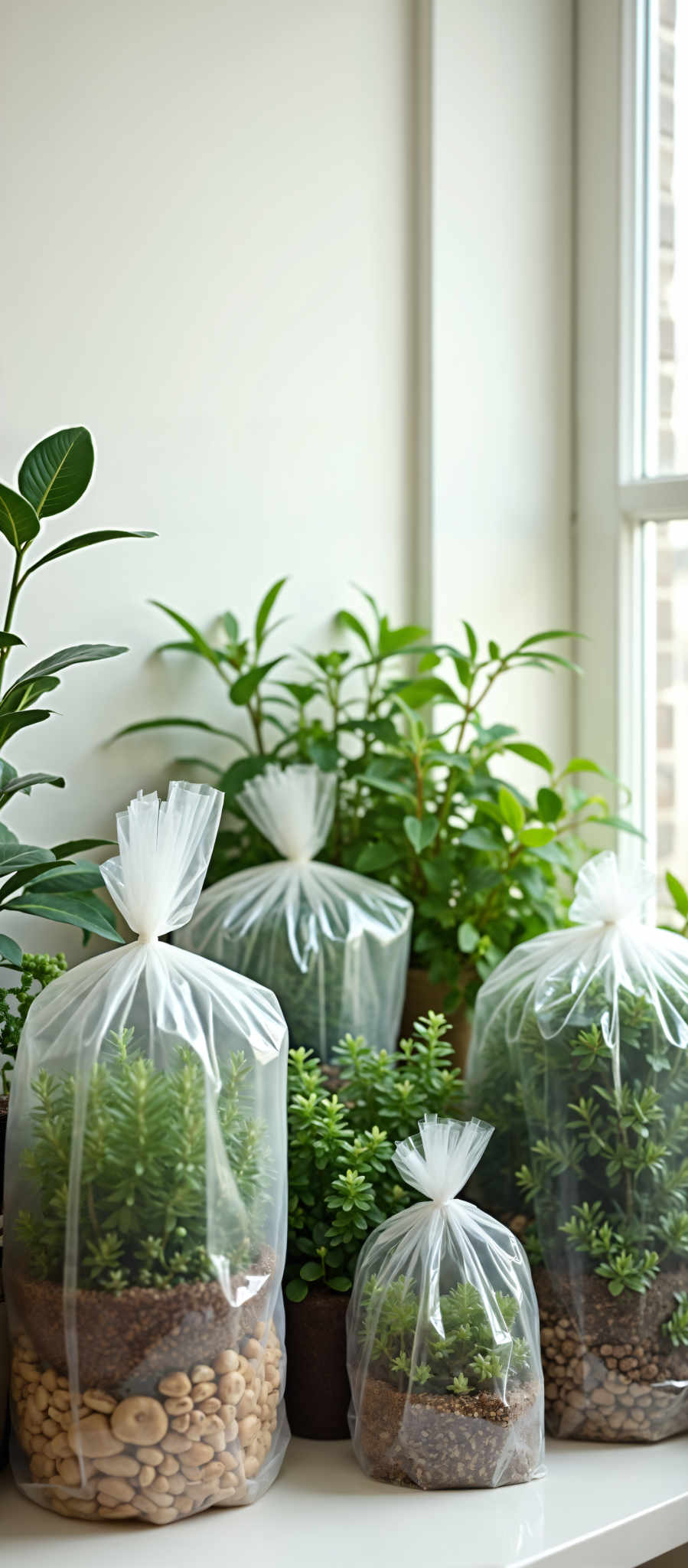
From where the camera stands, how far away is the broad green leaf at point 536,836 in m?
1.36

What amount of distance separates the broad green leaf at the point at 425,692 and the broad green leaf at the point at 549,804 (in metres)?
0.13

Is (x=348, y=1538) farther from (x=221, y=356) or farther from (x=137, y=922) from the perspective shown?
(x=221, y=356)

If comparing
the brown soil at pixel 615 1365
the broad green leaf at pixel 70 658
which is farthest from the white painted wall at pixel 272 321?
the brown soil at pixel 615 1365

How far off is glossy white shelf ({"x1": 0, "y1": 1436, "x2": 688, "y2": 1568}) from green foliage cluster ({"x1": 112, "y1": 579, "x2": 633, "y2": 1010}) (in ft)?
1.65

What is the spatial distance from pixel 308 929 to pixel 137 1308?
0.43m

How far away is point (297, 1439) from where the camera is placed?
111 cm

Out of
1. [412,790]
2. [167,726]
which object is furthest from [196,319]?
[412,790]

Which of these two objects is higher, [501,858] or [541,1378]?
[501,858]

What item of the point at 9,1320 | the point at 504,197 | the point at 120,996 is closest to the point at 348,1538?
the point at 9,1320

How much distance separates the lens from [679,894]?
4.42 feet

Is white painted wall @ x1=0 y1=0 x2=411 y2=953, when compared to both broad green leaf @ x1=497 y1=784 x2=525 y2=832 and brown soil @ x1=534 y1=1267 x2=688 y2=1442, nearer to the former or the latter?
broad green leaf @ x1=497 y1=784 x2=525 y2=832

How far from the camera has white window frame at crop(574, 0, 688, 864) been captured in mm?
1631

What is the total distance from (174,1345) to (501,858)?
646 millimetres

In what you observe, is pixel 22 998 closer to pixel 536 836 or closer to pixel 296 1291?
pixel 296 1291
